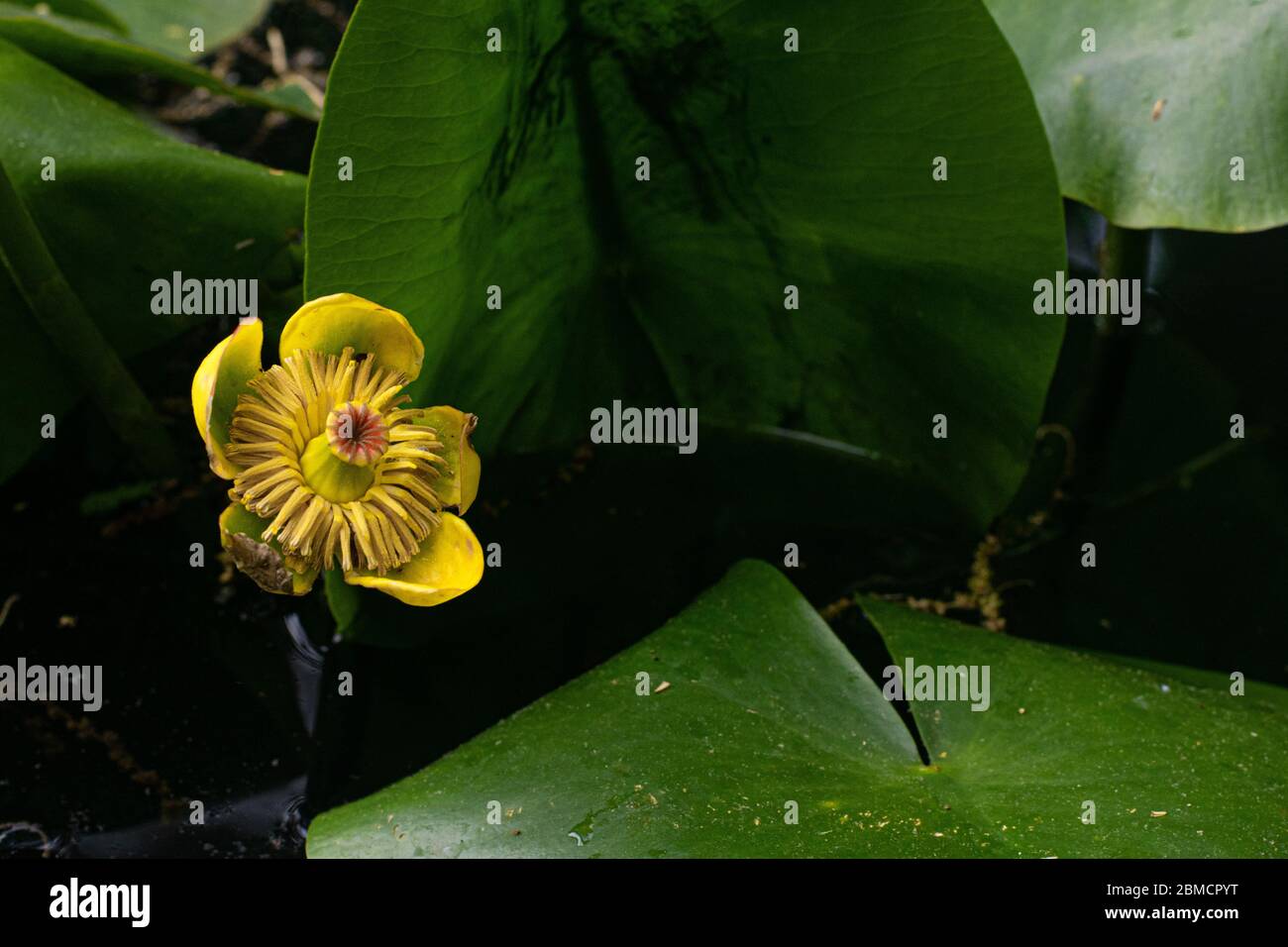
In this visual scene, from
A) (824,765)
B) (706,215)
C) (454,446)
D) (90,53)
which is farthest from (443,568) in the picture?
(90,53)

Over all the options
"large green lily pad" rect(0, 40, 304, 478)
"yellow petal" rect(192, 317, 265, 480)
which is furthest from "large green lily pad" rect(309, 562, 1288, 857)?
"large green lily pad" rect(0, 40, 304, 478)

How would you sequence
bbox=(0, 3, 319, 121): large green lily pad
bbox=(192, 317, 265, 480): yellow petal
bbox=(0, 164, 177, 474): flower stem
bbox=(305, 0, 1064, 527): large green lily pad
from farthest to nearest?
1. bbox=(0, 3, 319, 121): large green lily pad
2. bbox=(0, 164, 177, 474): flower stem
3. bbox=(305, 0, 1064, 527): large green lily pad
4. bbox=(192, 317, 265, 480): yellow petal

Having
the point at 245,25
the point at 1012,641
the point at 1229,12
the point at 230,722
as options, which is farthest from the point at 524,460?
the point at 245,25

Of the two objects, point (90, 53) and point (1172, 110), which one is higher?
point (90, 53)

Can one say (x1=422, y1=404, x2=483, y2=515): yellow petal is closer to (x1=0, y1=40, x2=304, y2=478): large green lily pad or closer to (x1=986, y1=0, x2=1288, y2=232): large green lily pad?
(x1=0, y1=40, x2=304, y2=478): large green lily pad

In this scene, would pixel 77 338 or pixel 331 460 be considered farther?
pixel 77 338

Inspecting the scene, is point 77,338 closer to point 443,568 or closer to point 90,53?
point 90,53
